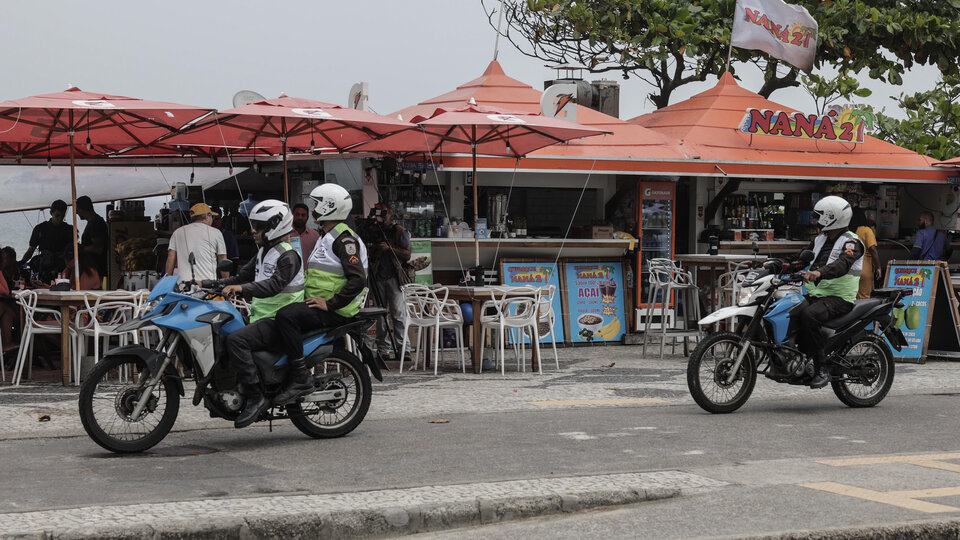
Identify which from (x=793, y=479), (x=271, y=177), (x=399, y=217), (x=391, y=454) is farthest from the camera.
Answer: (x=271, y=177)

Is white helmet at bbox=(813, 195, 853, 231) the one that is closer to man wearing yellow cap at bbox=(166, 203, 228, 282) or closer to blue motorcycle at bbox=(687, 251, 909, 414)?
blue motorcycle at bbox=(687, 251, 909, 414)

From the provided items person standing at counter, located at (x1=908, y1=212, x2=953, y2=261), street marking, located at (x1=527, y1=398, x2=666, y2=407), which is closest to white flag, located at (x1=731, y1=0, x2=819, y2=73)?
person standing at counter, located at (x1=908, y1=212, x2=953, y2=261)

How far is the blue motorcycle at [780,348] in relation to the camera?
1016 cm

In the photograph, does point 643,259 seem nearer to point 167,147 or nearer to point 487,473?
point 167,147

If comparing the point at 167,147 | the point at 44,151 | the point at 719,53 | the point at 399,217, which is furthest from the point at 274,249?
the point at 719,53

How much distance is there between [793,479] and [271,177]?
13.1 m

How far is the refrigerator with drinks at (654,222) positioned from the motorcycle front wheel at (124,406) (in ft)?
33.9

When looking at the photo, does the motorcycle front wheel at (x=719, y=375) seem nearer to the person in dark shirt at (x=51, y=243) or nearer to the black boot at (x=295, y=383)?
the black boot at (x=295, y=383)

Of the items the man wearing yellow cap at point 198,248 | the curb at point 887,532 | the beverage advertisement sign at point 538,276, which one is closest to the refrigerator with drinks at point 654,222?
the beverage advertisement sign at point 538,276

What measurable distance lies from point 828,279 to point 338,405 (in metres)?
4.64

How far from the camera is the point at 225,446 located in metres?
8.52

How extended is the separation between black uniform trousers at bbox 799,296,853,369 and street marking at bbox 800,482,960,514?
3.52m

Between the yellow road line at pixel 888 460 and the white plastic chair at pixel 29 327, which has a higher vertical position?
the white plastic chair at pixel 29 327

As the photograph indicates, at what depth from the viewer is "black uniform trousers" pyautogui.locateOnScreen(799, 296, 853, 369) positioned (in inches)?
417
